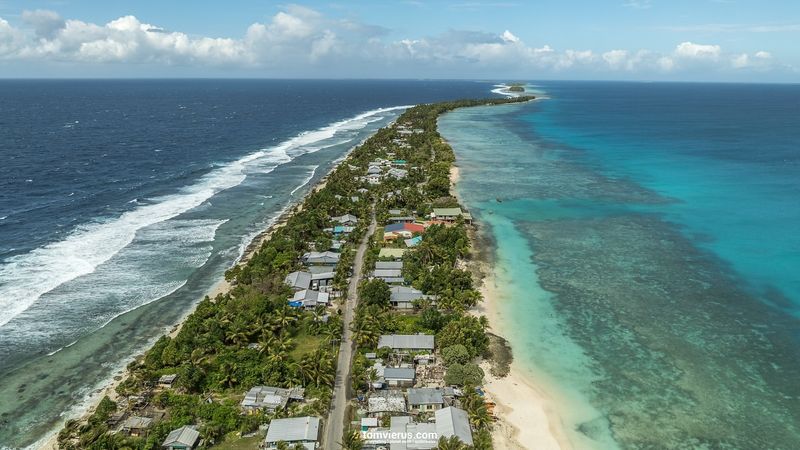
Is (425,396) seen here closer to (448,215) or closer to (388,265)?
(388,265)

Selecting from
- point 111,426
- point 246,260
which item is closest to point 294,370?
point 111,426

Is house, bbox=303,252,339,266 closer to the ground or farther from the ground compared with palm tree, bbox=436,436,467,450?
farther from the ground

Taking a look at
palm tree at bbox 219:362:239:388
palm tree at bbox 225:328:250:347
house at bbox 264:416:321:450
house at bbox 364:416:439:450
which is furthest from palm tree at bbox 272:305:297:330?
house at bbox 364:416:439:450

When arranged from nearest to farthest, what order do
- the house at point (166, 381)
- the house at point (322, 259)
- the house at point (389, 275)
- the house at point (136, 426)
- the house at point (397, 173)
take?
1. the house at point (136, 426)
2. the house at point (166, 381)
3. the house at point (389, 275)
4. the house at point (322, 259)
5. the house at point (397, 173)

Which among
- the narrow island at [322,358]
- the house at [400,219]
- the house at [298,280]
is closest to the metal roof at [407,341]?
the narrow island at [322,358]

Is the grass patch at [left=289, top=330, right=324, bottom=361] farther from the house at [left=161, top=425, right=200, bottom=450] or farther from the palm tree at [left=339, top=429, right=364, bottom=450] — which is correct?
the palm tree at [left=339, top=429, right=364, bottom=450]

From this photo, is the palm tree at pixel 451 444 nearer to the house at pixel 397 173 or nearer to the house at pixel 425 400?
the house at pixel 425 400

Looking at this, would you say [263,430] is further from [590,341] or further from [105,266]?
[105,266]
